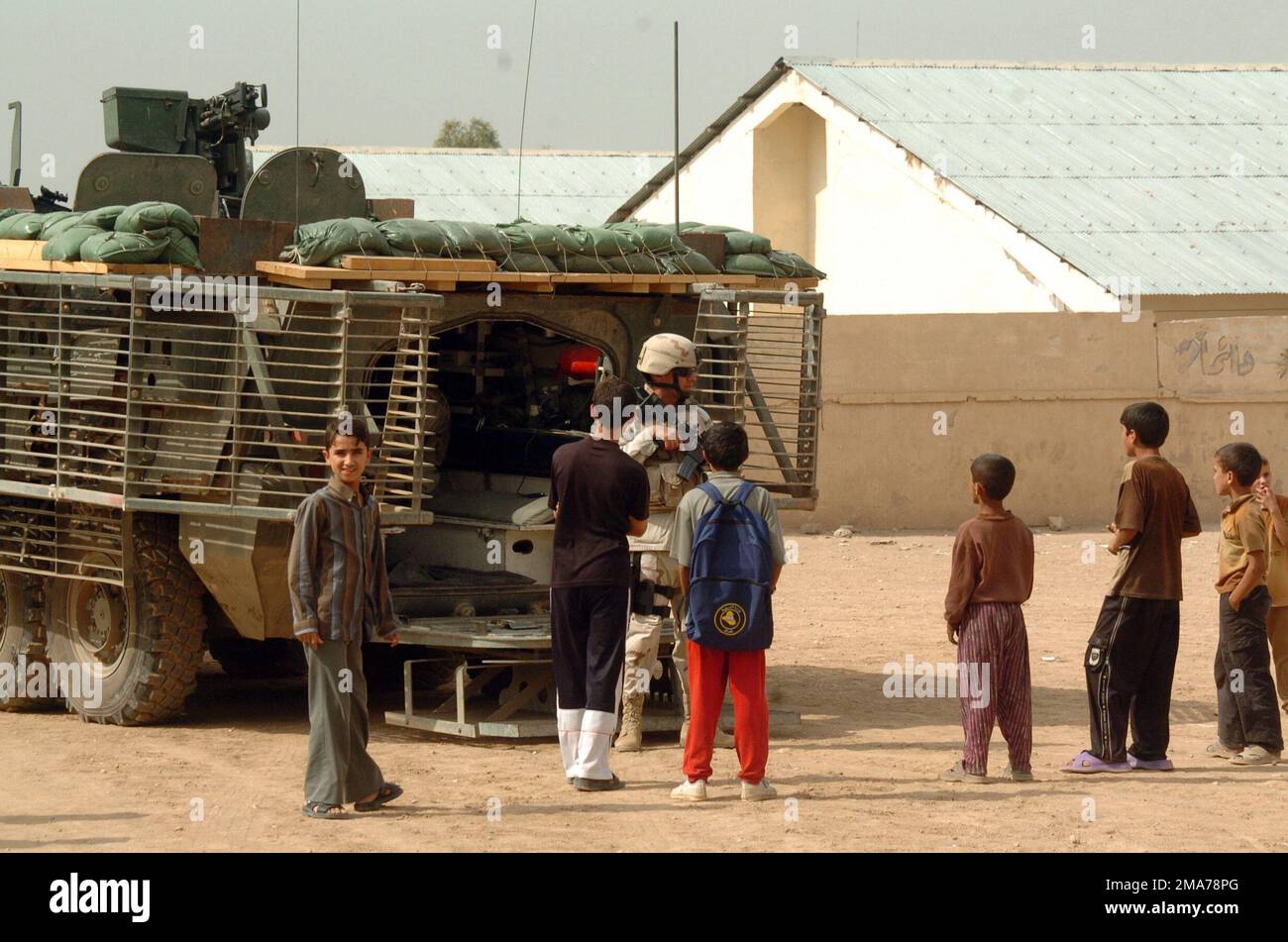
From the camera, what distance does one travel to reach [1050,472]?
19391mm

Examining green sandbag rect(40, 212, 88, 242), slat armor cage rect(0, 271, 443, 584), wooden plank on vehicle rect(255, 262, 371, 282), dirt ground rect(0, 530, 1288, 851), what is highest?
green sandbag rect(40, 212, 88, 242)

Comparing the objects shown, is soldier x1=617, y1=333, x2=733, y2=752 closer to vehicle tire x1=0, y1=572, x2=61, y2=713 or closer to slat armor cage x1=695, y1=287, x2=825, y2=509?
slat armor cage x1=695, y1=287, x2=825, y2=509

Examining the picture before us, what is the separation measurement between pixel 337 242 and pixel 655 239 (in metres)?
1.89

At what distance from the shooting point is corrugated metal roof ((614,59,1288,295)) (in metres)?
22.7

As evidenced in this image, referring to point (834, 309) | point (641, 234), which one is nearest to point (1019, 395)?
point (834, 309)

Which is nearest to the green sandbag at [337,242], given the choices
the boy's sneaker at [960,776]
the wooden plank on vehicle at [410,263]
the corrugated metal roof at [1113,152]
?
the wooden plank on vehicle at [410,263]

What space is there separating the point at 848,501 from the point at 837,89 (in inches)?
328

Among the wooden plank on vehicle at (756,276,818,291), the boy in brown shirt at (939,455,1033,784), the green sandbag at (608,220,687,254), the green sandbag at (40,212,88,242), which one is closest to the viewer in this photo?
the boy in brown shirt at (939,455,1033,784)

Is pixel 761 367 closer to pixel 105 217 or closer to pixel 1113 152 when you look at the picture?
pixel 105 217

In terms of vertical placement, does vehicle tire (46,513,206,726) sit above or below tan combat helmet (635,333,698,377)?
below

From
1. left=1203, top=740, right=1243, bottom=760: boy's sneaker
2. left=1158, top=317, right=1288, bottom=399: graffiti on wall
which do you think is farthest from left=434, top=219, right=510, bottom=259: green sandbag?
left=1158, top=317, right=1288, bottom=399: graffiti on wall

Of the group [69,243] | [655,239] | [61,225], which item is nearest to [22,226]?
[61,225]

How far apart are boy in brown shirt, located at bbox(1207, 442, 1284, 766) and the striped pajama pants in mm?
1158

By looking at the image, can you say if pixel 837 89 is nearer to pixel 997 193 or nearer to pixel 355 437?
pixel 997 193
